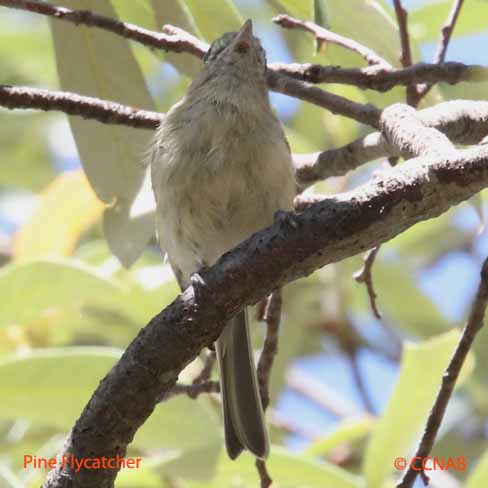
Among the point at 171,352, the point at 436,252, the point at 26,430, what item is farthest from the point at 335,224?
the point at 436,252

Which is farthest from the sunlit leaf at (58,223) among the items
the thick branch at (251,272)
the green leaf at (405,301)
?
the thick branch at (251,272)

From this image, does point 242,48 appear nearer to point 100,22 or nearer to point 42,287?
point 100,22

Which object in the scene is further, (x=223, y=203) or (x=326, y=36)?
(x=223, y=203)

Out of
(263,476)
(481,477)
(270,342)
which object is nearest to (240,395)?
(270,342)

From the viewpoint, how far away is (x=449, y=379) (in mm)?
2529

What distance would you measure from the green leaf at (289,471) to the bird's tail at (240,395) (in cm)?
10

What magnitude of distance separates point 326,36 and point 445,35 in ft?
1.25

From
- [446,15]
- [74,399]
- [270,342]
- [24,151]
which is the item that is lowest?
[270,342]

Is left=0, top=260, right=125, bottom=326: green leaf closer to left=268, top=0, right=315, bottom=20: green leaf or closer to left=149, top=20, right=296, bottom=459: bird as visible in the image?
left=149, top=20, right=296, bottom=459: bird

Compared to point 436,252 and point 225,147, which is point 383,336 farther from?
point 225,147

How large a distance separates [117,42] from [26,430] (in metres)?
1.53

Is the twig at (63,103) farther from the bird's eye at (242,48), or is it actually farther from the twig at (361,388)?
the twig at (361,388)

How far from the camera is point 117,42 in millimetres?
3189

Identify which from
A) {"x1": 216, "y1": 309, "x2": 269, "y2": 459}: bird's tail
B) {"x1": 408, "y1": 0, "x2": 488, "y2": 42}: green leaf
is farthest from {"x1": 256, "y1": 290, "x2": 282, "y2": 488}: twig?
{"x1": 408, "y1": 0, "x2": 488, "y2": 42}: green leaf
